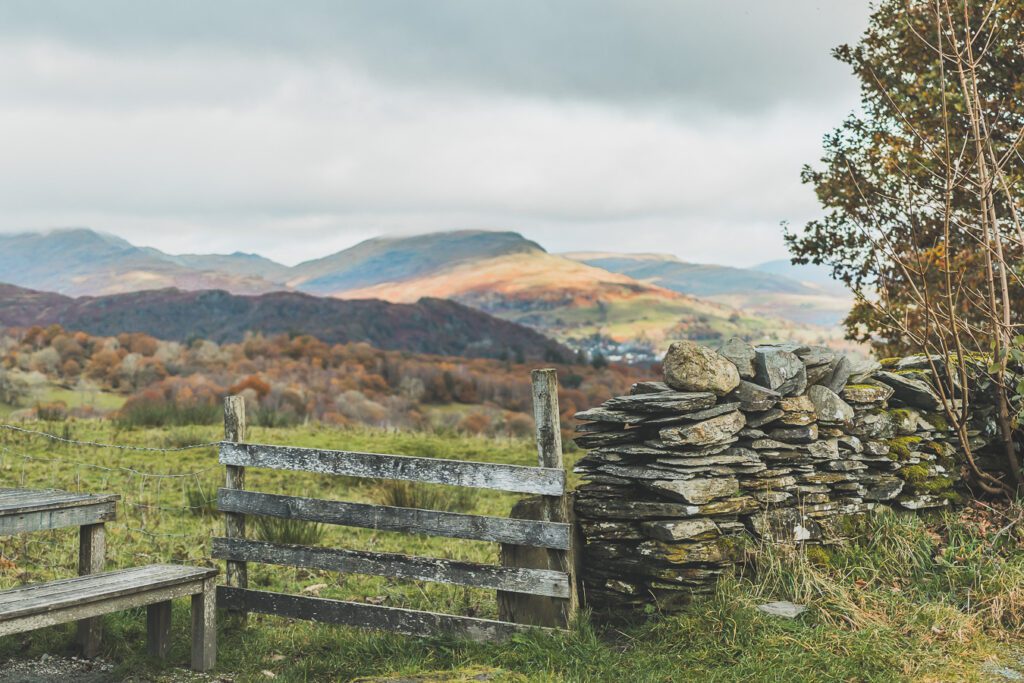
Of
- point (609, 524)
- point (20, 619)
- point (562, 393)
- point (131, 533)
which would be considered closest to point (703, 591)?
point (609, 524)

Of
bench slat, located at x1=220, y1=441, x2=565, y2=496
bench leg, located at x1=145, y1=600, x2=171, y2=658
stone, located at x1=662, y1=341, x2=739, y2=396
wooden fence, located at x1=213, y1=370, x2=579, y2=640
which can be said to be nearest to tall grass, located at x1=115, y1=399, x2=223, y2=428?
bench slat, located at x1=220, y1=441, x2=565, y2=496

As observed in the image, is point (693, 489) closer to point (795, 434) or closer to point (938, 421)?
point (795, 434)

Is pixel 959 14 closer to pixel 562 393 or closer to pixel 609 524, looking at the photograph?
pixel 609 524

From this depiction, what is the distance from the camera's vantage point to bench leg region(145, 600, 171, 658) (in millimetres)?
6039

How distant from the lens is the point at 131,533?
30.5 ft

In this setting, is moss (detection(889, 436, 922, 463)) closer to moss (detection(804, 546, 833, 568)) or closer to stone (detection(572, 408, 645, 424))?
moss (detection(804, 546, 833, 568))

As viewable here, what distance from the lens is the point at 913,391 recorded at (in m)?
8.13

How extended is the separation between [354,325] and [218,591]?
5114cm

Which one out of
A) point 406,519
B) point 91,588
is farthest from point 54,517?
point 406,519

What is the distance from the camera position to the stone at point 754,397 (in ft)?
22.2

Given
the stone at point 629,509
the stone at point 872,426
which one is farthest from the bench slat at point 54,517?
the stone at point 872,426

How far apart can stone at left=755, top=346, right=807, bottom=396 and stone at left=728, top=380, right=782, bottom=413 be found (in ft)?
0.49

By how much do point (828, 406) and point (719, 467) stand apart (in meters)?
1.33

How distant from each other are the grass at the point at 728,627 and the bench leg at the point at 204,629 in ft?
0.54
